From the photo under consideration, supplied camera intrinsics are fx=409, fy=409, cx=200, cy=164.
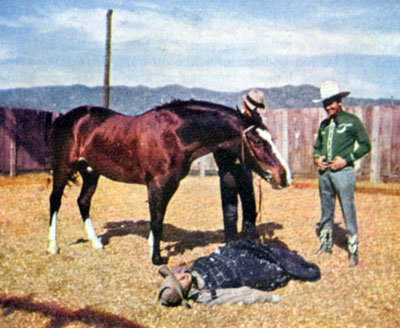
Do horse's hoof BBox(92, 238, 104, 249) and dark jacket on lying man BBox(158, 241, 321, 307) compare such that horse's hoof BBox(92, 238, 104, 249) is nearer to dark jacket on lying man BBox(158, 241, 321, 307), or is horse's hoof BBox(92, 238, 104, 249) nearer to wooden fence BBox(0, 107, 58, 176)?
dark jacket on lying man BBox(158, 241, 321, 307)

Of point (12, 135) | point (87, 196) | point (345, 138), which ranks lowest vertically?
point (87, 196)

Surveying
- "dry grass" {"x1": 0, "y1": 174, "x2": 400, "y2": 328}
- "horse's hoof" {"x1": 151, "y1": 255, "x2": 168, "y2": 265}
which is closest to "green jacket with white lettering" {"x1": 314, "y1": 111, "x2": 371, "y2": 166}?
"dry grass" {"x1": 0, "y1": 174, "x2": 400, "y2": 328}

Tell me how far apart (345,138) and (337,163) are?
1.07 ft

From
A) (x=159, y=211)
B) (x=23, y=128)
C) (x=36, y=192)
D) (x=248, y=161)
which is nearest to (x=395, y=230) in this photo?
(x=248, y=161)

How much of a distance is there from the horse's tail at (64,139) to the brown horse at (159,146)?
0.01m

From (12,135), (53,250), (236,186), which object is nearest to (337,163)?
(236,186)

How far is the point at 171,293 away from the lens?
149 inches

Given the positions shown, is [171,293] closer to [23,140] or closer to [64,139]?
[64,139]

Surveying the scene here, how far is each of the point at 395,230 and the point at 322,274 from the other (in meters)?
2.77

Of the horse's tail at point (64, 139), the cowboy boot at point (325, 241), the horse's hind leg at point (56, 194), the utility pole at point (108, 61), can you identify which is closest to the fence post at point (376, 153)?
the cowboy boot at point (325, 241)

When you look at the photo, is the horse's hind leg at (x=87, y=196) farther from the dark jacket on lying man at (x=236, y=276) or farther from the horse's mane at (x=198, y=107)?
the dark jacket on lying man at (x=236, y=276)

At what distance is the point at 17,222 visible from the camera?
24.1ft

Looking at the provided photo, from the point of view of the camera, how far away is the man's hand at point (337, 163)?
490 centimetres

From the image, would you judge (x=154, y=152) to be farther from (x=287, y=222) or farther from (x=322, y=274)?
(x=287, y=222)
